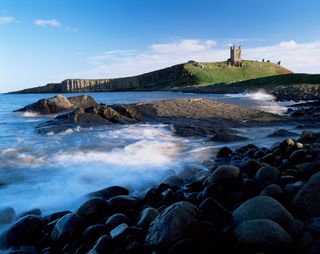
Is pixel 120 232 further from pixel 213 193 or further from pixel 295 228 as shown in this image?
pixel 295 228

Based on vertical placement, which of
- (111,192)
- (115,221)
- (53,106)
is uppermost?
(53,106)

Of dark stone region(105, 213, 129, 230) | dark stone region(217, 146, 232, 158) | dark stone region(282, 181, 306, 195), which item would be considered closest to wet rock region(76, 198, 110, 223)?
dark stone region(105, 213, 129, 230)

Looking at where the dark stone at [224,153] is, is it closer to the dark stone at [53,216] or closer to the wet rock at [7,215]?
the dark stone at [53,216]

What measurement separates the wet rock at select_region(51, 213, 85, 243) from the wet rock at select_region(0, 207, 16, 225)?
1.29 metres

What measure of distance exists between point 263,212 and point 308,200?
666 millimetres

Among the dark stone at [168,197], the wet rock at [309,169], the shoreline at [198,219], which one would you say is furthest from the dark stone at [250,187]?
the dark stone at [168,197]

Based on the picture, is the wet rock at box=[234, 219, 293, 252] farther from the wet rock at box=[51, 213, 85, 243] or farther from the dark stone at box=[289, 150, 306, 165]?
the dark stone at box=[289, 150, 306, 165]

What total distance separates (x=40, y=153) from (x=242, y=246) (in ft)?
28.8

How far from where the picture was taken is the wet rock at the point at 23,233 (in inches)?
194

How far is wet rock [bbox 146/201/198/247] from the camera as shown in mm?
3926

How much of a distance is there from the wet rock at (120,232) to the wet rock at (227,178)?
1.80m

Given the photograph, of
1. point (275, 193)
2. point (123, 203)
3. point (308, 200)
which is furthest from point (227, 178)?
point (123, 203)

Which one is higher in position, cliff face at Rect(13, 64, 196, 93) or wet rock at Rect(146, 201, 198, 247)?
cliff face at Rect(13, 64, 196, 93)

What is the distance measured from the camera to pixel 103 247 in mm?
4105
